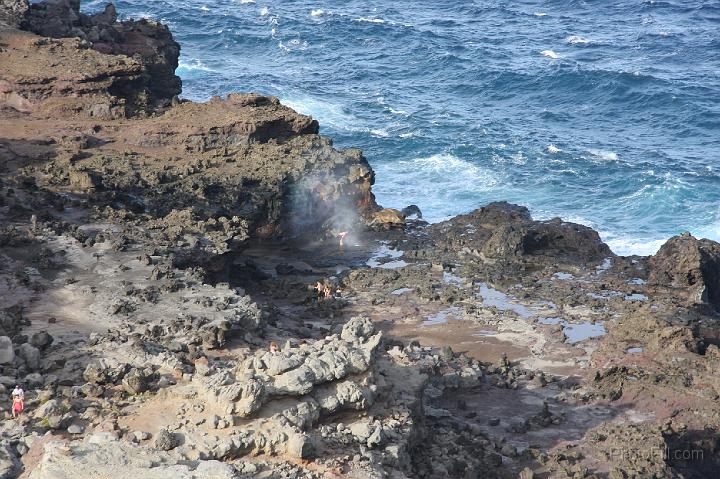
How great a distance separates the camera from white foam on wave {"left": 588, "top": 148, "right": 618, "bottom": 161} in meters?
51.4

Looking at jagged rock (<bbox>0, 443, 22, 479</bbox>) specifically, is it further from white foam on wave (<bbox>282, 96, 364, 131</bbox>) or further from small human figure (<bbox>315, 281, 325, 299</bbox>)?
white foam on wave (<bbox>282, 96, 364, 131</bbox>)

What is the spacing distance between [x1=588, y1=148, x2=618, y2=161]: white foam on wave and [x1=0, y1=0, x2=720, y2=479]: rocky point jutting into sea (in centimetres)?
1278

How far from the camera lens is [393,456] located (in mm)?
20094

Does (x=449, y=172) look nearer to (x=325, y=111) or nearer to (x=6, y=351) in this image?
(x=325, y=111)

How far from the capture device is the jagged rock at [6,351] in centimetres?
2184

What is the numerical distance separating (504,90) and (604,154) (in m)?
11.0

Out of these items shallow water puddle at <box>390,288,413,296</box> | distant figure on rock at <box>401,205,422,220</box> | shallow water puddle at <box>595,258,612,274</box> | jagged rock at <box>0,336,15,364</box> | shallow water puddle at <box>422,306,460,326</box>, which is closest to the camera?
jagged rock at <box>0,336,15,364</box>

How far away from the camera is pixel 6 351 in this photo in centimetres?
2192

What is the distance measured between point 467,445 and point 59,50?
2398 cm

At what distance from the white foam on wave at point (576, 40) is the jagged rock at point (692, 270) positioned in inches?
1419

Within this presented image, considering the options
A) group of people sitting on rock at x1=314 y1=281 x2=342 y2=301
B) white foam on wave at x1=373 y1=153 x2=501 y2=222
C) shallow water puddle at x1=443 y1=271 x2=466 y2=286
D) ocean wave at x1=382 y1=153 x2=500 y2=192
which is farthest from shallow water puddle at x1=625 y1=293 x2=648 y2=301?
ocean wave at x1=382 y1=153 x2=500 y2=192

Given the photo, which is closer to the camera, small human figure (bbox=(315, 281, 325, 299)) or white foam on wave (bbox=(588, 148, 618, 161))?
small human figure (bbox=(315, 281, 325, 299))

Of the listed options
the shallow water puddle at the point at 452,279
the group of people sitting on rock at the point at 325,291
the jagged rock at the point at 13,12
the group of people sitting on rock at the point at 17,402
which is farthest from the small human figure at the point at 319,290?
the jagged rock at the point at 13,12

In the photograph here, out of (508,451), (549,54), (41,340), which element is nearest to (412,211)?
(508,451)
